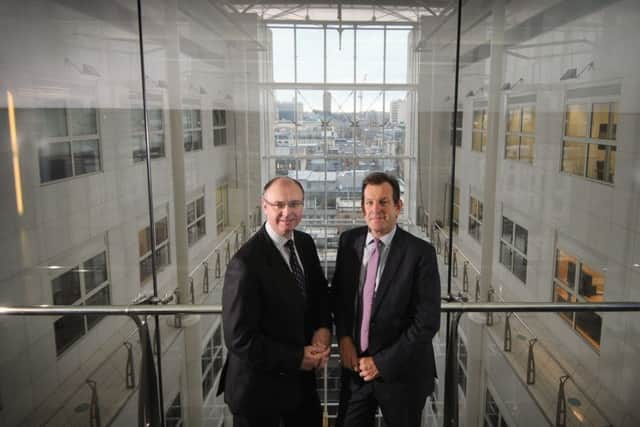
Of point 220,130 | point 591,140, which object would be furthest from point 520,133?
point 220,130

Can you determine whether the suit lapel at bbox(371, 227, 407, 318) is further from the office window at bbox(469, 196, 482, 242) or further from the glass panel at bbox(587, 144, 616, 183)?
the glass panel at bbox(587, 144, 616, 183)

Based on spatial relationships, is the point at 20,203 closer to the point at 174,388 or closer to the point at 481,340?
the point at 174,388

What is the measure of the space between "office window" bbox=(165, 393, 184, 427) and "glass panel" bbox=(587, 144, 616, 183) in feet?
9.03

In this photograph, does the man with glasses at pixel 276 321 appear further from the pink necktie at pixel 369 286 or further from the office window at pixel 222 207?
the office window at pixel 222 207

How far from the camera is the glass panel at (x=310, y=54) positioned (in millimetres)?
2395

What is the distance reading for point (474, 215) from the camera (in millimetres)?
2557

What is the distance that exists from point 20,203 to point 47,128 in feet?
1.28

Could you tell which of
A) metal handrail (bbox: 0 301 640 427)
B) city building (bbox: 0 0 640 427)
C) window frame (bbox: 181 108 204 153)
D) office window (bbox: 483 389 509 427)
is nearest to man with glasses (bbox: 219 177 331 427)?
metal handrail (bbox: 0 301 640 427)

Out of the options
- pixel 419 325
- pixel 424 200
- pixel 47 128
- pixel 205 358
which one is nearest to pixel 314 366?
pixel 419 325

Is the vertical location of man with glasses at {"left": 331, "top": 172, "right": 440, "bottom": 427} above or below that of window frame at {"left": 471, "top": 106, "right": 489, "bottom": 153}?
below

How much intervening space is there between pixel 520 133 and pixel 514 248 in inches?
27.1

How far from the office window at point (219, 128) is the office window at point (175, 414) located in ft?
5.32

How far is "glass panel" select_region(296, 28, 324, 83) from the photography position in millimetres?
2395

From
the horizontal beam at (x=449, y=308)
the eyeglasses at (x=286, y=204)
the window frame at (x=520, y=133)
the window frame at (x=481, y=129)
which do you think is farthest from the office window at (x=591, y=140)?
the eyeglasses at (x=286, y=204)
